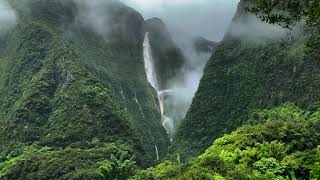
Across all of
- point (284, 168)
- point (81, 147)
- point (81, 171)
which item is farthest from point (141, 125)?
point (284, 168)

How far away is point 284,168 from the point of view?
168ft

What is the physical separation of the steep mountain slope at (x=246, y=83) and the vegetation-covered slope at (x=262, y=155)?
42.5 ft

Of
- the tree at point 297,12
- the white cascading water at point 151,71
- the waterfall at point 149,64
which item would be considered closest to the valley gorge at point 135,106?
the white cascading water at point 151,71

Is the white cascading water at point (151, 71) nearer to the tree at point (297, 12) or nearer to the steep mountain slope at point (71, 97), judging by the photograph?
the steep mountain slope at point (71, 97)

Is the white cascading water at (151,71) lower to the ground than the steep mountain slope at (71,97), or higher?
lower

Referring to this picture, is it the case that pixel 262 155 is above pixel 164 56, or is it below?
above

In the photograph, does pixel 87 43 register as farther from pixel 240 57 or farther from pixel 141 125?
pixel 240 57

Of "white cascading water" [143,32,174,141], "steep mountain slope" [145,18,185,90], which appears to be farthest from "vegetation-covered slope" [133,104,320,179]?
"steep mountain slope" [145,18,185,90]

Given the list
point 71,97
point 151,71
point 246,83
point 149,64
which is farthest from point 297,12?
point 149,64

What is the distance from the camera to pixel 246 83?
367 ft

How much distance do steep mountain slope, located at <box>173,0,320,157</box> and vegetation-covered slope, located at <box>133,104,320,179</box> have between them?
42.5ft

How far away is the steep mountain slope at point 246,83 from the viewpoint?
98625mm

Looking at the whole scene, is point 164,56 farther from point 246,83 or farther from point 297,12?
point 297,12

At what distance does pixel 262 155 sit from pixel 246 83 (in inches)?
2160
